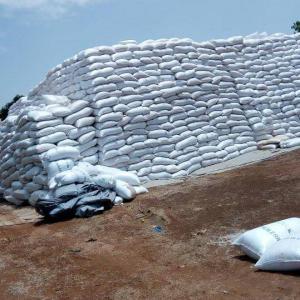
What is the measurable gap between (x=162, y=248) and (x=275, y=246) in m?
1.15

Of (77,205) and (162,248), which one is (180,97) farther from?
(162,248)

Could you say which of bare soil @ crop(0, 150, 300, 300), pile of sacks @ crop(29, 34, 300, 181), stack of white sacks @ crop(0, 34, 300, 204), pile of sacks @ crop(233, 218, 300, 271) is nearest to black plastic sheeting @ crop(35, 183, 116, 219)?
bare soil @ crop(0, 150, 300, 300)

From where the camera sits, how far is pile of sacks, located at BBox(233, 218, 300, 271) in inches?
130

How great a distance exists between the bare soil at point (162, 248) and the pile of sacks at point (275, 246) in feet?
0.22

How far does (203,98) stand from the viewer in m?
8.16

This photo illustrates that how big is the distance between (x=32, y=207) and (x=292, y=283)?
4.47m

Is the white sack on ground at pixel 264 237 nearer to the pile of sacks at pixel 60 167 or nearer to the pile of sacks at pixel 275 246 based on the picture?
the pile of sacks at pixel 275 246

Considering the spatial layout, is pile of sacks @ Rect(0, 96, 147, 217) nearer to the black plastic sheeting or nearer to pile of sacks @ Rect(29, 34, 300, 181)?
the black plastic sheeting

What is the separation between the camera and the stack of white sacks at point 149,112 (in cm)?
682

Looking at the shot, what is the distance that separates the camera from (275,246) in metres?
3.46

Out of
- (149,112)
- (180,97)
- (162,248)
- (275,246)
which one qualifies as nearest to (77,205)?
(162,248)

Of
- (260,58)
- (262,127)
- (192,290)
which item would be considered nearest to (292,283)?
(192,290)

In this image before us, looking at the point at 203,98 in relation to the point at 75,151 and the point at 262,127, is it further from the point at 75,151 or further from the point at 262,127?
the point at 75,151

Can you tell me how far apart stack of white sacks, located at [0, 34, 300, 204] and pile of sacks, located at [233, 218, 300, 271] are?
2.94m
